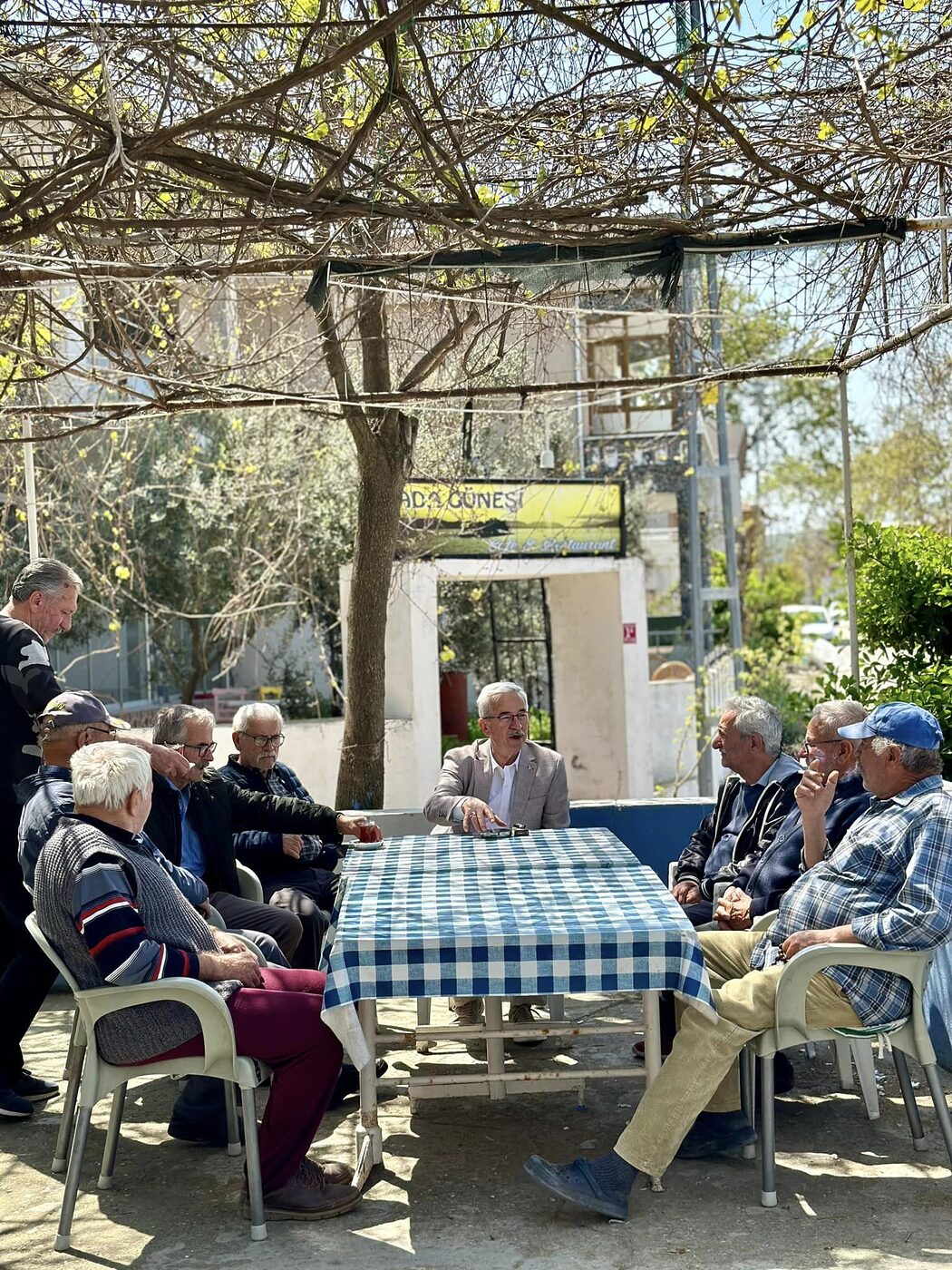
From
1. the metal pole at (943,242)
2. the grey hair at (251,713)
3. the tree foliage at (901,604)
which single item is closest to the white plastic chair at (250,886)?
the grey hair at (251,713)

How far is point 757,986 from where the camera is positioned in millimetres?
3730

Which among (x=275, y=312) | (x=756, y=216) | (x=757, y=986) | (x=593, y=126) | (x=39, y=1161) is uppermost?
(x=275, y=312)

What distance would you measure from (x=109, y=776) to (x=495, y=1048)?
55.9 inches

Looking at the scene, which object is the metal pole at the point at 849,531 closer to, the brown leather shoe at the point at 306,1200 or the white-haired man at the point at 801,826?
the white-haired man at the point at 801,826

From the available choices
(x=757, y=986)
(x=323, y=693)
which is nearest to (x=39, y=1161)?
(x=757, y=986)

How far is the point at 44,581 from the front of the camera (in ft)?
16.8

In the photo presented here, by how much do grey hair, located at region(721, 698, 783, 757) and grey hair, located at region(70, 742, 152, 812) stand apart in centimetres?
216

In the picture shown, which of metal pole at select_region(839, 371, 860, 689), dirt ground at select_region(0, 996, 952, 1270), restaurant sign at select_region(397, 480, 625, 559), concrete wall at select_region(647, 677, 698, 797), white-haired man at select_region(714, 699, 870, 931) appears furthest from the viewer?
concrete wall at select_region(647, 677, 698, 797)

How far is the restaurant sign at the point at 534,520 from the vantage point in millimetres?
12461

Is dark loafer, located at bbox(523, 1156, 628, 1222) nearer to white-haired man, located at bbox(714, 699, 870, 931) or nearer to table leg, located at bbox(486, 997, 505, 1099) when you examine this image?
table leg, located at bbox(486, 997, 505, 1099)

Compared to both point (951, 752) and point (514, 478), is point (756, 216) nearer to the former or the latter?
point (951, 752)

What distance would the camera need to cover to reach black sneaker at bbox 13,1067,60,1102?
4.68 meters

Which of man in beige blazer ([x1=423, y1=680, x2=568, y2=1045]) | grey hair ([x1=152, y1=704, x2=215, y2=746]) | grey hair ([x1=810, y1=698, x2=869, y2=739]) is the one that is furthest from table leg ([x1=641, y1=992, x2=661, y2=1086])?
grey hair ([x1=152, y1=704, x2=215, y2=746])

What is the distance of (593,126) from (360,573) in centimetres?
324
